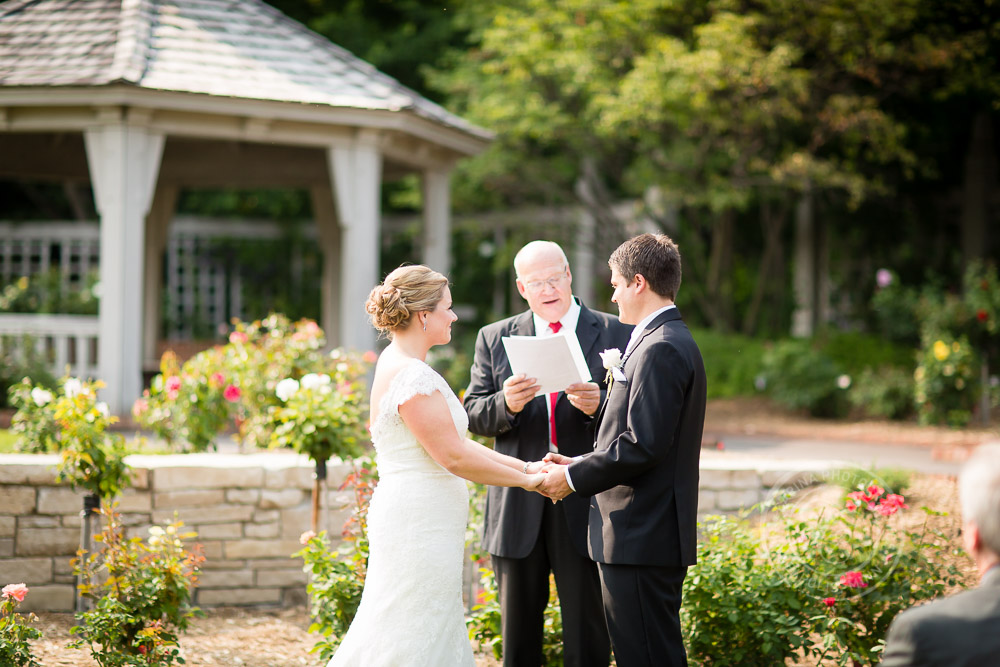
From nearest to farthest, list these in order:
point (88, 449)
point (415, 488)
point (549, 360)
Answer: point (415, 488) < point (549, 360) < point (88, 449)

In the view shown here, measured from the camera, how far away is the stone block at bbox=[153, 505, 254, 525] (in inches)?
210

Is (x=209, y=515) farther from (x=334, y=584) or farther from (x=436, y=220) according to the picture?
(x=436, y=220)

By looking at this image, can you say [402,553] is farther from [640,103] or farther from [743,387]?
[743,387]

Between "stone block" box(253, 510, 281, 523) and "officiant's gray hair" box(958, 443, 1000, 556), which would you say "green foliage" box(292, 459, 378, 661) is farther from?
"officiant's gray hair" box(958, 443, 1000, 556)

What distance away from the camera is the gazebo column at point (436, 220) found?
420 inches

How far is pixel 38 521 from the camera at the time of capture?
5.17m

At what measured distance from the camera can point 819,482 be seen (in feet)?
20.0

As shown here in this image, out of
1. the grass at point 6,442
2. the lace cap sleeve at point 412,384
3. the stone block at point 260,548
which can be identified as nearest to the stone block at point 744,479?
the stone block at point 260,548

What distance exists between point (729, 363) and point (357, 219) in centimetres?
644

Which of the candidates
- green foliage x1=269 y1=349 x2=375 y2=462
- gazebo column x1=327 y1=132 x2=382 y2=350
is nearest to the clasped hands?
green foliage x1=269 y1=349 x2=375 y2=462

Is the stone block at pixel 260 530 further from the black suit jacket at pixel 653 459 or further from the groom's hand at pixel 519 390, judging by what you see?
the black suit jacket at pixel 653 459

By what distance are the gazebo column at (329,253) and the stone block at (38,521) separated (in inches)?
266

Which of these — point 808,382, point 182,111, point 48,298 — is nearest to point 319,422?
point 182,111

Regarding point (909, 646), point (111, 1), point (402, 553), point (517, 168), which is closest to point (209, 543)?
point (402, 553)
